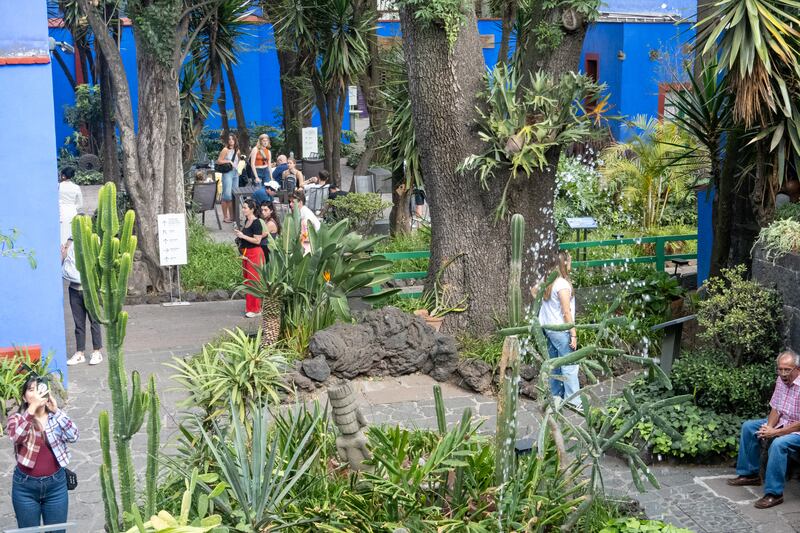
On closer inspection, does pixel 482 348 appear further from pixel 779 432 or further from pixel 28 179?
pixel 28 179

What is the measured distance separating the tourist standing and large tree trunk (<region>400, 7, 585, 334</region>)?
3.63m

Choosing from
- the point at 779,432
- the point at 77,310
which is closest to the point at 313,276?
the point at 77,310

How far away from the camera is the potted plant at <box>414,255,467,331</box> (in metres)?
10.9

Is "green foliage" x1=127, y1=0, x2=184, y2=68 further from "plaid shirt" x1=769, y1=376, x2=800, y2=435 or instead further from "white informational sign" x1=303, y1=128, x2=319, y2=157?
"plaid shirt" x1=769, y1=376, x2=800, y2=435

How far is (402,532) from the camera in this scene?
5527 mm

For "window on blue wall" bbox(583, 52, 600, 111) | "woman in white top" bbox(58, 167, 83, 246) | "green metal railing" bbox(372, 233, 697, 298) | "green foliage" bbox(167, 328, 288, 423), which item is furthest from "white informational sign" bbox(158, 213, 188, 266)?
"window on blue wall" bbox(583, 52, 600, 111)

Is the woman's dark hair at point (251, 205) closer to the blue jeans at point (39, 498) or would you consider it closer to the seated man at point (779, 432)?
the blue jeans at point (39, 498)

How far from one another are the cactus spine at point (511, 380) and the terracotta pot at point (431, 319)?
14.8 ft

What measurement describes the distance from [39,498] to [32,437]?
421 millimetres

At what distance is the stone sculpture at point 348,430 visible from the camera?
663 centimetres

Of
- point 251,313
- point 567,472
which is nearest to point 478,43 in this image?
point 251,313

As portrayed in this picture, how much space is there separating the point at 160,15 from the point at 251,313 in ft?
13.4

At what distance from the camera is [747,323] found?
8.60 meters

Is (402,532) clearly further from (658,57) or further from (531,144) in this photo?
(658,57)
